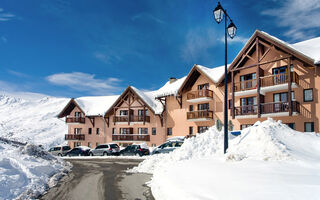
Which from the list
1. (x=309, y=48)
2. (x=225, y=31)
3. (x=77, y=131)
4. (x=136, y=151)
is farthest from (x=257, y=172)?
(x=77, y=131)

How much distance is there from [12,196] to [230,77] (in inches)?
935

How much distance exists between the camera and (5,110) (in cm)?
9856

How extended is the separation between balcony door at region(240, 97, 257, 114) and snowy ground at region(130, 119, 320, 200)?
39.4 ft

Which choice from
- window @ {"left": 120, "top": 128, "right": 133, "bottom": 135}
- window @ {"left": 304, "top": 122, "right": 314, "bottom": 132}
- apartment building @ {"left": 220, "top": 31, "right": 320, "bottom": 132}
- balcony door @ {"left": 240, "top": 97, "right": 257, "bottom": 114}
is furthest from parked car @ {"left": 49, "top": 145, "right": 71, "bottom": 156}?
window @ {"left": 304, "top": 122, "right": 314, "bottom": 132}

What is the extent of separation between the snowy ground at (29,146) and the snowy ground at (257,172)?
4816 millimetres

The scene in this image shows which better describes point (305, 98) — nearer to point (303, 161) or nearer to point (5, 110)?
point (303, 161)

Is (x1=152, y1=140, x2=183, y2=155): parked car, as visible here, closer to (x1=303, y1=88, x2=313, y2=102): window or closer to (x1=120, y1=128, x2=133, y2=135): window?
(x1=303, y1=88, x2=313, y2=102): window

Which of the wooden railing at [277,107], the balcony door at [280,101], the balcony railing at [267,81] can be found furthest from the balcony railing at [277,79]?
the wooden railing at [277,107]

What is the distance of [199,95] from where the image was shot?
28516 mm

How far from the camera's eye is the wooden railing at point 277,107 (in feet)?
68.5

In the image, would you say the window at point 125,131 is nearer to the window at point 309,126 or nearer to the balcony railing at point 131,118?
the balcony railing at point 131,118

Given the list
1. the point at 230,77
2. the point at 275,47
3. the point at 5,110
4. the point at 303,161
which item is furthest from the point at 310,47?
the point at 5,110

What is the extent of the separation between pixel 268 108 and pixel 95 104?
3016cm

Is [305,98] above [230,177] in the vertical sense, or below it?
above
